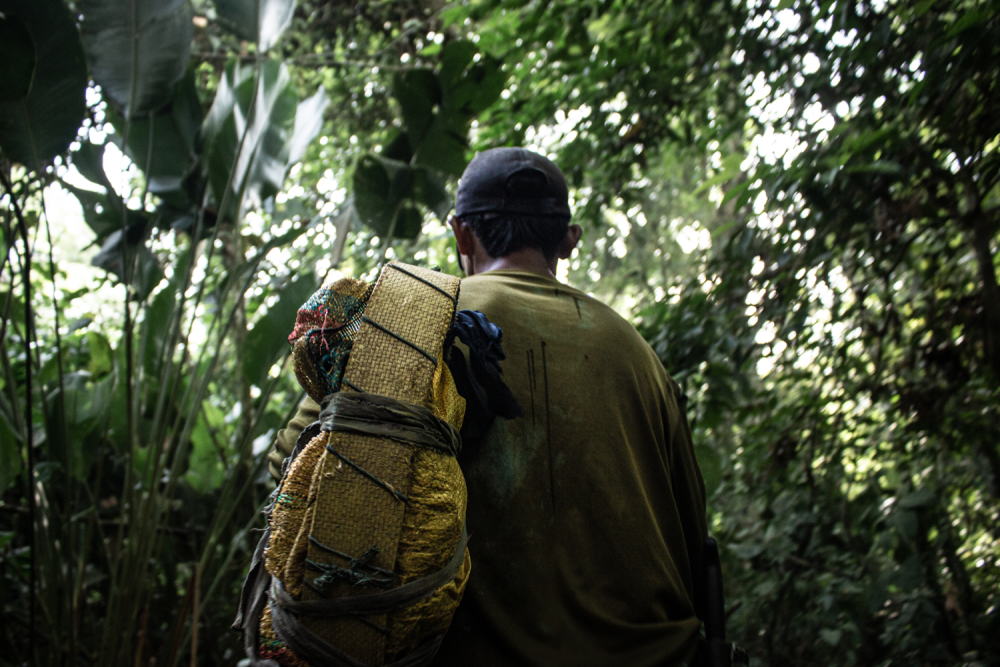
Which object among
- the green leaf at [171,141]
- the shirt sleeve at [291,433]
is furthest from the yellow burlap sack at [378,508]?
the green leaf at [171,141]

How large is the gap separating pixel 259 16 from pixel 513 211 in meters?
1.80

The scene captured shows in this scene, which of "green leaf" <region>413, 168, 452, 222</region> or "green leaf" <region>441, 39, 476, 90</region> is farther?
"green leaf" <region>413, 168, 452, 222</region>

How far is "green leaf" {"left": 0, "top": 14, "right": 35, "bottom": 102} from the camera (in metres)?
1.78

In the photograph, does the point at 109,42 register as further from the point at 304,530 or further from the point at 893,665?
the point at 893,665

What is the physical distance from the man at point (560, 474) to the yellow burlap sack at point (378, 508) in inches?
11.0

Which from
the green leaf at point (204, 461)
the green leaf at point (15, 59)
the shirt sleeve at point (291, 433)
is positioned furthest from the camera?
the green leaf at point (204, 461)

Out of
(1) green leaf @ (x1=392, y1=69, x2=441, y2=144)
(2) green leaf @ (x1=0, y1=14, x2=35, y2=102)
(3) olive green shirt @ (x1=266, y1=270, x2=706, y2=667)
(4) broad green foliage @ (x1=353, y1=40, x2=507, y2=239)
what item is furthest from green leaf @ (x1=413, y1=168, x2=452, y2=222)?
(3) olive green shirt @ (x1=266, y1=270, x2=706, y2=667)

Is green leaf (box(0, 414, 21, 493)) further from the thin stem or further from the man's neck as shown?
the man's neck

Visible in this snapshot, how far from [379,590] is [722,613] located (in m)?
0.81

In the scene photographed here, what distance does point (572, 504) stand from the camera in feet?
3.59

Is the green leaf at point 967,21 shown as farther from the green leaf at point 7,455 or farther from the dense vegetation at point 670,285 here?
the green leaf at point 7,455

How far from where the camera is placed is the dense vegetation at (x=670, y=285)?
200cm

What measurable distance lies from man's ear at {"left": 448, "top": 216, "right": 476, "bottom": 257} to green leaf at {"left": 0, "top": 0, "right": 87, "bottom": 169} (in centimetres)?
142

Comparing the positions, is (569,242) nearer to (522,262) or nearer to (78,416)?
(522,262)
